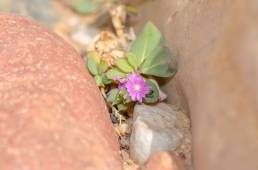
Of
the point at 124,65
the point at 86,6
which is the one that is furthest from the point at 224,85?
the point at 86,6

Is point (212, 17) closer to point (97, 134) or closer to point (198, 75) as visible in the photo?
point (198, 75)

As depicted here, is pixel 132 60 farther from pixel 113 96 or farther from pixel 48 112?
pixel 48 112

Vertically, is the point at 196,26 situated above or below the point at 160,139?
Result: above

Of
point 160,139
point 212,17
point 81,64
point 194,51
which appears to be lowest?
point 160,139

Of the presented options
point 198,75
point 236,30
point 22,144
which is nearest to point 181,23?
point 198,75

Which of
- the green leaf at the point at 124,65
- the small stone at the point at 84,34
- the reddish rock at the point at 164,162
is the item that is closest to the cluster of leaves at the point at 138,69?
the green leaf at the point at 124,65

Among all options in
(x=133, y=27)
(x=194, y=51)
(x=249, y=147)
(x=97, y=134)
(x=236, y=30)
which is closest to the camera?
(x=249, y=147)

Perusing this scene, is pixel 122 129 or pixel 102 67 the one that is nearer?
Answer: pixel 122 129

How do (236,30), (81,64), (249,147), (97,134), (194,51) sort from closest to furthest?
(249,147)
(236,30)
(97,134)
(194,51)
(81,64)

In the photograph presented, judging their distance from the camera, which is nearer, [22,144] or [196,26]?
[22,144]
